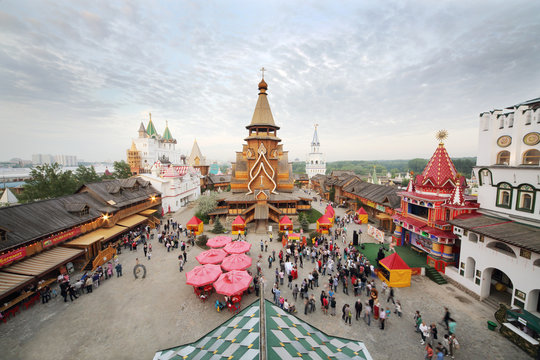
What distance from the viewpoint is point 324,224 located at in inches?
959

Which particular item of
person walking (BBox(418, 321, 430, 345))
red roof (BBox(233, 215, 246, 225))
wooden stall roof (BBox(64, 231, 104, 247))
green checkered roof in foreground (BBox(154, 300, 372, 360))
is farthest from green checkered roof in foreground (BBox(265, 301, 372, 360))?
red roof (BBox(233, 215, 246, 225))

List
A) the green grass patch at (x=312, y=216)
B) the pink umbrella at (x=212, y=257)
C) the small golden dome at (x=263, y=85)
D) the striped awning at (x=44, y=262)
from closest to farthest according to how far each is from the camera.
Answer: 1. the striped awning at (x=44, y=262)
2. the pink umbrella at (x=212, y=257)
3. the green grass patch at (x=312, y=216)
4. the small golden dome at (x=263, y=85)

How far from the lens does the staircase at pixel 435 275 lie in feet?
50.5

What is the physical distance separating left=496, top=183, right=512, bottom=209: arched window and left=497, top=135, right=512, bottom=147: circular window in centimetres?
264

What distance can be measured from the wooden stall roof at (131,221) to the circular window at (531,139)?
108 ft

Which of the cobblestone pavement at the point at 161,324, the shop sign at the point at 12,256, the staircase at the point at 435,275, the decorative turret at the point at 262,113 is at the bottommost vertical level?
the cobblestone pavement at the point at 161,324

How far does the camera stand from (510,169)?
1324 cm

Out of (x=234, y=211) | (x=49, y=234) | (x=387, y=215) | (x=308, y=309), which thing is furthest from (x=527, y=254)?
(x=49, y=234)

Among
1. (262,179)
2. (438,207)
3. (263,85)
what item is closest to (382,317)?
(438,207)

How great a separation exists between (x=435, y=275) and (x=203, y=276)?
16.9 m

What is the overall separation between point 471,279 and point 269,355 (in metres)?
16.8

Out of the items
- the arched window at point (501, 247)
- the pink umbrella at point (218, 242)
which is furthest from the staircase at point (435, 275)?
the pink umbrella at point (218, 242)

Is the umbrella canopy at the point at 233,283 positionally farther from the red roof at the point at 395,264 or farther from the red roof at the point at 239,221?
the red roof at the point at 239,221

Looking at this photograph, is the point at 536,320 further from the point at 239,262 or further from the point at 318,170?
the point at 318,170
